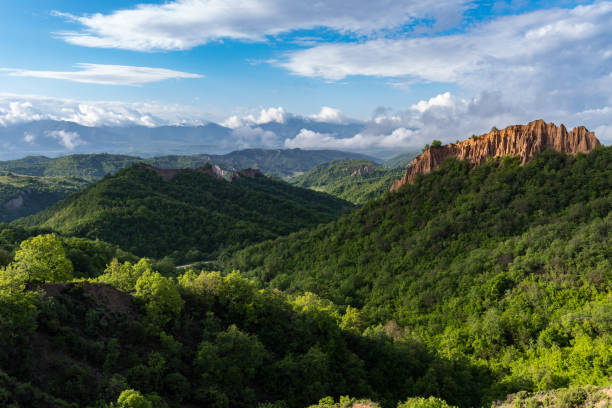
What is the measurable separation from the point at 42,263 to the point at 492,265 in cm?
7413

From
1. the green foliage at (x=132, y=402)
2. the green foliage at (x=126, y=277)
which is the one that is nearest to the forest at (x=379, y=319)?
the green foliage at (x=132, y=402)

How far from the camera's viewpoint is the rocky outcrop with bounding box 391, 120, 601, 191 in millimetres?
85562

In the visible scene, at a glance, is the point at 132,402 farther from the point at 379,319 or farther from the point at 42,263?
the point at 379,319

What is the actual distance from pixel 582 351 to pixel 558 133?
63.5 meters

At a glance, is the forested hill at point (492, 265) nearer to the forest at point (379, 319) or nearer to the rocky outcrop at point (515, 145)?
the forest at point (379, 319)

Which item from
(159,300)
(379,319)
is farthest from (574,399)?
(379,319)

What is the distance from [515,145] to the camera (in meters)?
95.3

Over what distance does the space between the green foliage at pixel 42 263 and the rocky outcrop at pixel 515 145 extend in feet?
315

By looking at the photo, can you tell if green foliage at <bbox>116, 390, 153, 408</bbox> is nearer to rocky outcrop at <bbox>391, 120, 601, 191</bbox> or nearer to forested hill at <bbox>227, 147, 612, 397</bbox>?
forested hill at <bbox>227, 147, 612, 397</bbox>

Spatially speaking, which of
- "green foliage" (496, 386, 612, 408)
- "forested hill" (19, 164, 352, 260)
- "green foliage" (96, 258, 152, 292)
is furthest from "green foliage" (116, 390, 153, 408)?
"forested hill" (19, 164, 352, 260)

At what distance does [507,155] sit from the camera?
96.4 meters

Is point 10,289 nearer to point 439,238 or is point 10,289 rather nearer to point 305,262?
point 439,238

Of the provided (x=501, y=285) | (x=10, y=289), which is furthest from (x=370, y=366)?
(x=10, y=289)

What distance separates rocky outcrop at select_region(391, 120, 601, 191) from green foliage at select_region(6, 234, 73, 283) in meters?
96.1
